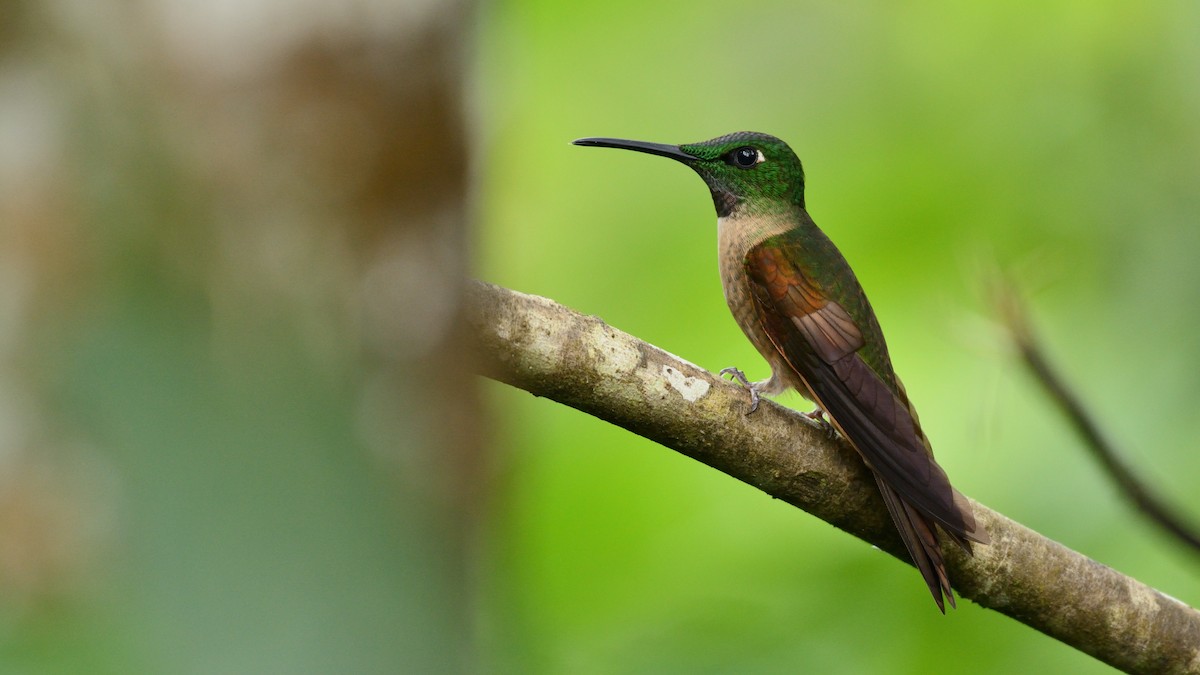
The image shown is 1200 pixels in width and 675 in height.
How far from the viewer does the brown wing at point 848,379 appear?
3668 mm

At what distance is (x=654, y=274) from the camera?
22.9ft

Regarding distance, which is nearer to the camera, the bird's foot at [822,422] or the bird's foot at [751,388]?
the bird's foot at [751,388]

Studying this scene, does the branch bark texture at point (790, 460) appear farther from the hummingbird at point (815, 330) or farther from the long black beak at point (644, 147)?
the long black beak at point (644, 147)

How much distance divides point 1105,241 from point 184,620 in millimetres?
6515

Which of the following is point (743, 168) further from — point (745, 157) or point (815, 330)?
point (815, 330)

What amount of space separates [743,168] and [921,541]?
1.90m

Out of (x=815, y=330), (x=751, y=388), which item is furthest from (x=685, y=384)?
(x=815, y=330)

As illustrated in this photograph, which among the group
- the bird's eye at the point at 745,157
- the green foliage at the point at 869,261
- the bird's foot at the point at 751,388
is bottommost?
the green foliage at the point at 869,261

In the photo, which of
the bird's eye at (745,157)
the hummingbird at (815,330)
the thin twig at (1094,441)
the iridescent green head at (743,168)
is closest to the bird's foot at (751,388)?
the hummingbird at (815,330)

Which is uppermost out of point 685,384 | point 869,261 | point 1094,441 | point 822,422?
point 685,384

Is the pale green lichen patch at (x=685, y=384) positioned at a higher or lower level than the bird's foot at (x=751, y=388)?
higher

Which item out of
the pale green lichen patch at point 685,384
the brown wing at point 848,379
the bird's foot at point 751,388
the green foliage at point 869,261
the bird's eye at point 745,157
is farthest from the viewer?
the green foliage at point 869,261

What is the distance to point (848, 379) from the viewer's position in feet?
13.6

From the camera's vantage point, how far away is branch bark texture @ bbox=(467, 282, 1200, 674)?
125 inches
